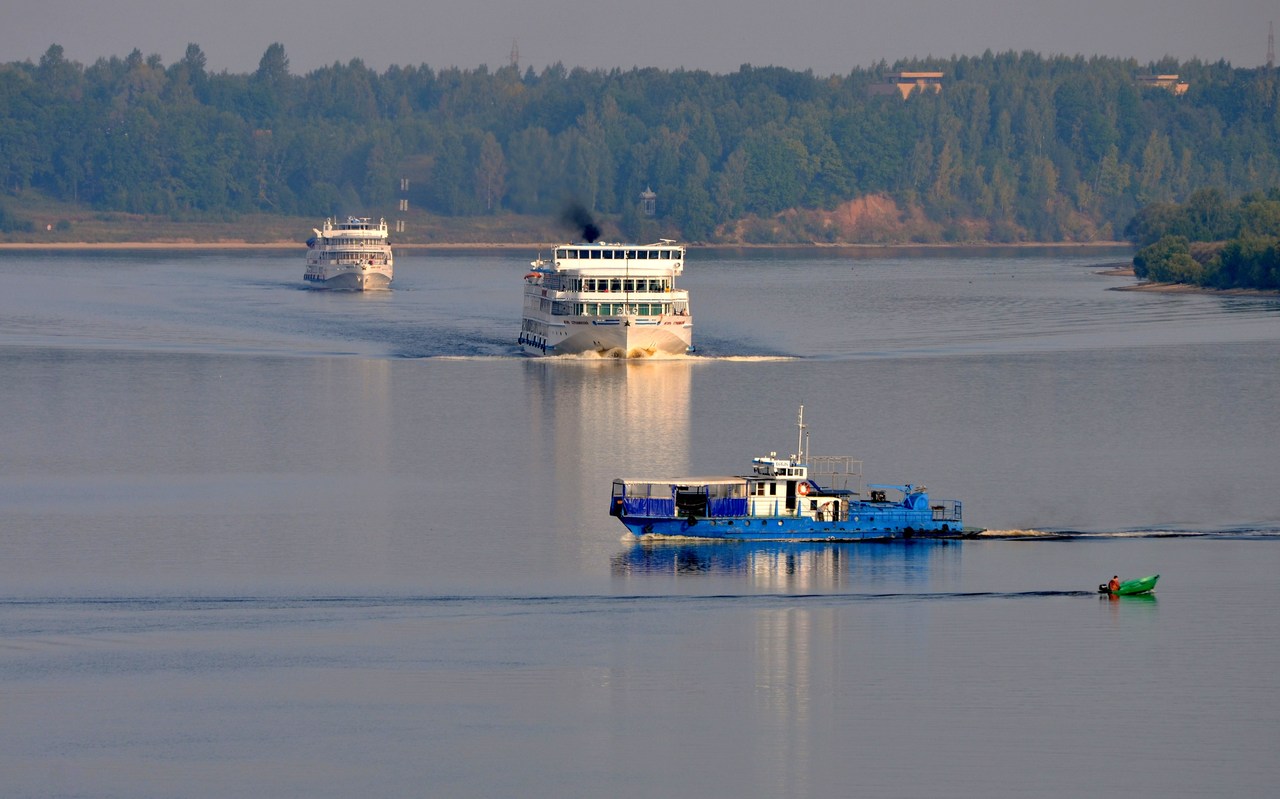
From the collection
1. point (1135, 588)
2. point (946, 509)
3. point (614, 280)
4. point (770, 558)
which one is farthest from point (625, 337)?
point (1135, 588)

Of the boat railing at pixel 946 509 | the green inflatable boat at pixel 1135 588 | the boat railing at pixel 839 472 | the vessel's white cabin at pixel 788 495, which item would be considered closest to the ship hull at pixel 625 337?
the boat railing at pixel 839 472

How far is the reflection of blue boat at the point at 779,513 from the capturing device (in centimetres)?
6962

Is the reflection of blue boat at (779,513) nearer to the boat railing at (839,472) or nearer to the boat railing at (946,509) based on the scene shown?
the boat railing at (946,509)

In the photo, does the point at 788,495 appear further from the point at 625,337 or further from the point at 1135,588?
the point at 625,337

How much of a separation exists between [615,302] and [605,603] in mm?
68780

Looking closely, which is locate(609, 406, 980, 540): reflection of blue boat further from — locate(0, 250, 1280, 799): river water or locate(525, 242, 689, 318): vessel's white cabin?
locate(525, 242, 689, 318): vessel's white cabin

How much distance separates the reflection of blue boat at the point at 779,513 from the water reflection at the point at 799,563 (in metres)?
0.40

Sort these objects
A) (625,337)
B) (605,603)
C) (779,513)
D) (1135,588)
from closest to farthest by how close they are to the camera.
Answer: (605,603), (1135,588), (779,513), (625,337)

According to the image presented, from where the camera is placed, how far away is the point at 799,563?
67250 millimetres

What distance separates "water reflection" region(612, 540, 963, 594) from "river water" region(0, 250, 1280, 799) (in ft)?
0.55

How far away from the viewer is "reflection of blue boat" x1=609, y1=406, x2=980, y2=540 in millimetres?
69625

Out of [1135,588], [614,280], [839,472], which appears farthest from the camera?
[614,280]

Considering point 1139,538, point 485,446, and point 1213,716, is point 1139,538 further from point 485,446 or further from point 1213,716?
point 485,446

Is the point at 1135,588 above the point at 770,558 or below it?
below
